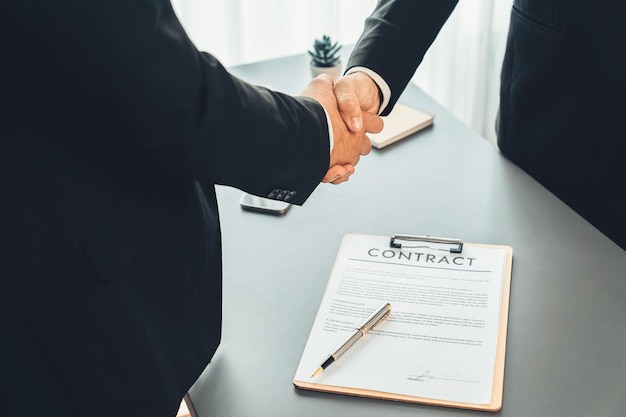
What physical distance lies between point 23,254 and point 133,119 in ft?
0.57

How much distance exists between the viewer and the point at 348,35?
2539 millimetres

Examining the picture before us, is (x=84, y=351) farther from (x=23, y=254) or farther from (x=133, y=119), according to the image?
→ (x=133, y=119)

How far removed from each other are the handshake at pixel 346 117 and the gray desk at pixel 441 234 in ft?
0.37

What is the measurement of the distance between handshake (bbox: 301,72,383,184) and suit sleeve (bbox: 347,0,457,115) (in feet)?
0.16

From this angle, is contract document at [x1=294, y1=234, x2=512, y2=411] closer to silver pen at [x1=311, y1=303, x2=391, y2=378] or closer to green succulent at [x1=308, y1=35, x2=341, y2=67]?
silver pen at [x1=311, y1=303, x2=391, y2=378]

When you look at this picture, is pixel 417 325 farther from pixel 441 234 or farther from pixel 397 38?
pixel 397 38

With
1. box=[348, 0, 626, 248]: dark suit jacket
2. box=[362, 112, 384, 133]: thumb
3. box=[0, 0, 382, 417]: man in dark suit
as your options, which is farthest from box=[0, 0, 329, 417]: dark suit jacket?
box=[348, 0, 626, 248]: dark suit jacket

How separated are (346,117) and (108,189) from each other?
477 millimetres

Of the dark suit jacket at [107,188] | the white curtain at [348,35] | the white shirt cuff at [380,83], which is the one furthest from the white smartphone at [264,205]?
the white curtain at [348,35]

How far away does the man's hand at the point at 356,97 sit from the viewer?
1162 mm

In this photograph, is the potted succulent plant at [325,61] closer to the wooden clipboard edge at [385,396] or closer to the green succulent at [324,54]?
the green succulent at [324,54]

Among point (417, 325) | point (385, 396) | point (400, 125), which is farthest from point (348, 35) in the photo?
point (385, 396)

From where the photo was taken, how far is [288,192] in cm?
100

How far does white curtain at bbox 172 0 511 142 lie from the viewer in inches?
94.3
